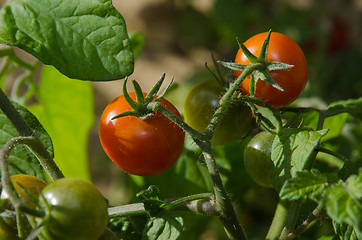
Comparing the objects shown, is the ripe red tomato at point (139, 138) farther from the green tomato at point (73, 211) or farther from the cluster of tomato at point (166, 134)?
the green tomato at point (73, 211)

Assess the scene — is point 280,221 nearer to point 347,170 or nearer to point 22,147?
point 347,170

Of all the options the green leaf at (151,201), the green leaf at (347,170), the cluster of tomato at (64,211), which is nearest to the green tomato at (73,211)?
the cluster of tomato at (64,211)

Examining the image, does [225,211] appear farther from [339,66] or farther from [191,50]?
[191,50]

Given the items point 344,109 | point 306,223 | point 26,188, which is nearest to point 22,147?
point 26,188

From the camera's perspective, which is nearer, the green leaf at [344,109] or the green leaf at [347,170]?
the green leaf at [347,170]

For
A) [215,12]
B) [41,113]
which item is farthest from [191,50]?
[41,113]
